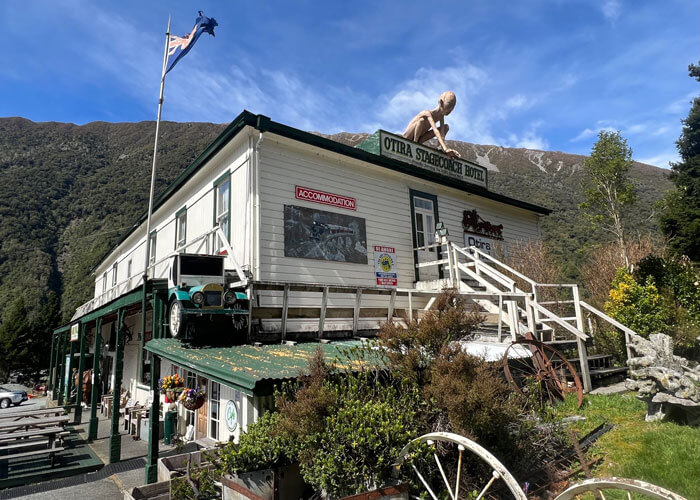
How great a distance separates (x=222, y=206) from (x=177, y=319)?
4319 millimetres

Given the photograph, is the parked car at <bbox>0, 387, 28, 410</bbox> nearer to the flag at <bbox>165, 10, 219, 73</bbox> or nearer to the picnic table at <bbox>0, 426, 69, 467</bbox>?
the picnic table at <bbox>0, 426, 69, 467</bbox>

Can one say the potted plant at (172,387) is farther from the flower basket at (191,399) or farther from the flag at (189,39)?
the flag at (189,39)

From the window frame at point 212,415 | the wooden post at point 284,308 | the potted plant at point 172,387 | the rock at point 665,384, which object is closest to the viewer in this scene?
the rock at point 665,384

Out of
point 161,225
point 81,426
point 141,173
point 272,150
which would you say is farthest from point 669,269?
point 141,173

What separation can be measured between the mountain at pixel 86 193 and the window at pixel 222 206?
99.0 feet

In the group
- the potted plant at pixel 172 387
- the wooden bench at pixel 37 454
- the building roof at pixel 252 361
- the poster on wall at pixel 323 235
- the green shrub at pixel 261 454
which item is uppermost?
the poster on wall at pixel 323 235

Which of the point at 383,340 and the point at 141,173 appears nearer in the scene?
the point at 383,340

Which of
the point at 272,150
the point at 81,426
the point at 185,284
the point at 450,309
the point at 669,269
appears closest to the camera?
the point at 450,309

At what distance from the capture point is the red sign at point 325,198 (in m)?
10.6

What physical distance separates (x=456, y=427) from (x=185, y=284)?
20.2 feet

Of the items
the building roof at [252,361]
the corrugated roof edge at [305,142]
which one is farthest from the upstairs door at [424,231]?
the building roof at [252,361]

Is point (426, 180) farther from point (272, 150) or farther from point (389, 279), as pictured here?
point (272, 150)

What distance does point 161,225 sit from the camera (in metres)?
16.8

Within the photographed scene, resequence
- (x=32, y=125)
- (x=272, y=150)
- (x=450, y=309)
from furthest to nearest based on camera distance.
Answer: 1. (x=32, y=125)
2. (x=272, y=150)
3. (x=450, y=309)
